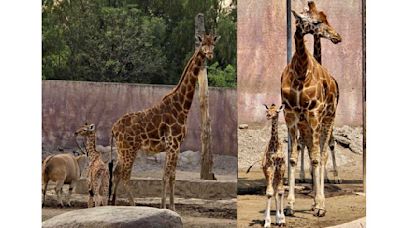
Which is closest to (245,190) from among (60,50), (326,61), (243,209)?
(243,209)

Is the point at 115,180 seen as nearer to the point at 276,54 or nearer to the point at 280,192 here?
the point at 280,192

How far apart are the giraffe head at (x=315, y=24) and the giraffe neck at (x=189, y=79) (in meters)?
0.94

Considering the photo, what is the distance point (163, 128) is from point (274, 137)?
0.98 meters

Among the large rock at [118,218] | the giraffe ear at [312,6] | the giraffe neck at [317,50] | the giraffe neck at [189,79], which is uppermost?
the giraffe ear at [312,6]

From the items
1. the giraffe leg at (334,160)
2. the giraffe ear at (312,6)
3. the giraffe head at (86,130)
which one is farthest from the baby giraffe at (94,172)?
the giraffe ear at (312,6)

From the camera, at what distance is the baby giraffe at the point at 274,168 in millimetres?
9453

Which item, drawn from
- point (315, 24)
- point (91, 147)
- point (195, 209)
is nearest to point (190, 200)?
point (195, 209)

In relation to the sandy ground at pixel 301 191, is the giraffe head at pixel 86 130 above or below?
above

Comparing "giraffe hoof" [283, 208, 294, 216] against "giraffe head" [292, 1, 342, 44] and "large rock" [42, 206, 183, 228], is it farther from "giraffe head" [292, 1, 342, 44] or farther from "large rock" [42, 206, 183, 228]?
"giraffe head" [292, 1, 342, 44]

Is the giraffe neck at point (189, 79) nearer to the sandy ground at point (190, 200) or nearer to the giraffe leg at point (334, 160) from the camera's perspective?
the sandy ground at point (190, 200)

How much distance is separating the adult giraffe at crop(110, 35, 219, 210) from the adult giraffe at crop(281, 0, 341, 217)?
2.71 feet

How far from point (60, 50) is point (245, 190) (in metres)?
2.04

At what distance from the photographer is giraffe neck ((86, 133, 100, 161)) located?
31.3 ft

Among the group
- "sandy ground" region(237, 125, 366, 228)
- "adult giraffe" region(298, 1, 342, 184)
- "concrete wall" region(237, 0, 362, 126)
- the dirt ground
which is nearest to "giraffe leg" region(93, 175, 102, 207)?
the dirt ground
